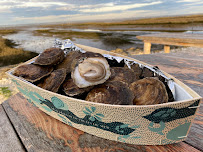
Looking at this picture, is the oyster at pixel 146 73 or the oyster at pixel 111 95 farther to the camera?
the oyster at pixel 146 73

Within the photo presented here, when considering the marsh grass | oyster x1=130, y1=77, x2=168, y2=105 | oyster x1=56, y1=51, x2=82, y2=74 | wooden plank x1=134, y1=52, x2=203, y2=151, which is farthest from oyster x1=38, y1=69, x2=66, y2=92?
the marsh grass

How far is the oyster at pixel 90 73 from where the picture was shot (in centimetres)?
39

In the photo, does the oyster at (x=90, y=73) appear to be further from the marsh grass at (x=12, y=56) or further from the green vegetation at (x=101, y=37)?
the green vegetation at (x=101, y=37)

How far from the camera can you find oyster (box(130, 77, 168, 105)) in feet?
1.21

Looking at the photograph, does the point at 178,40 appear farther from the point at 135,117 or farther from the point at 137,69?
the point at 135,117

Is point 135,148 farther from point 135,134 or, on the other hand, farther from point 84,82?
point 84,82

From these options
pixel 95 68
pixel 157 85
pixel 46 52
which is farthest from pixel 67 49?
A: pixel 157 85

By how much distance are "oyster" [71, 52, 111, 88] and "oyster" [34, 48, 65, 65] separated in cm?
16

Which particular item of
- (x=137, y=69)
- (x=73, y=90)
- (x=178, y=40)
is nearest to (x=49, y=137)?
(x=73, y=90)

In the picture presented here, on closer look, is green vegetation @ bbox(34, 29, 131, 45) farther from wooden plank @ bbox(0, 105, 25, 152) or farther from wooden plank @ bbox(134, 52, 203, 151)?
wooden plank @ bbox(0, 105, 25, 152)

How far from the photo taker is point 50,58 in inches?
22.0

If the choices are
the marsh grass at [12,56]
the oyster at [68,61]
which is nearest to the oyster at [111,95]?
the oyster at [68,61]

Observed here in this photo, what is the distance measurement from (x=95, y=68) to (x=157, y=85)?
17 centimetres

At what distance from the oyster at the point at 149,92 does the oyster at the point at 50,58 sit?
322 mm
